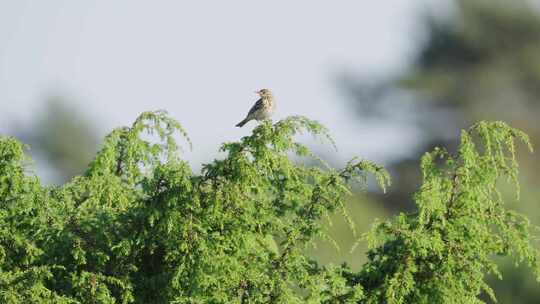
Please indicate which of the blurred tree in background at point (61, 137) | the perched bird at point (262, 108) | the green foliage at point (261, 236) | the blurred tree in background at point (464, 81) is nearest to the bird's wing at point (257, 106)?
the perched bird at point (262, 108)

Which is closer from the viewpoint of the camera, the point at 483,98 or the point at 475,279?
the point at 475,279

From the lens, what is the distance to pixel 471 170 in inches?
201

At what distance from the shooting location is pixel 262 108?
337 inches

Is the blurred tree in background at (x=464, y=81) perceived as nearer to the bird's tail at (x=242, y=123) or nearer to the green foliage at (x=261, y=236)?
the bird's tail at (x=242, y=123)

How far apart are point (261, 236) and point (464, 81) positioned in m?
29.5

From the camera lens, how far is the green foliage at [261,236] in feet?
16.2

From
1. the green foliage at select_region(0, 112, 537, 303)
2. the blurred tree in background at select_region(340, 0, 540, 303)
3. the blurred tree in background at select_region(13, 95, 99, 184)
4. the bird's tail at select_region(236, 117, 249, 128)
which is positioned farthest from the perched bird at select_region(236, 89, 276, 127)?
the blurred tree in background at select_region(13, 95, 99, 184)

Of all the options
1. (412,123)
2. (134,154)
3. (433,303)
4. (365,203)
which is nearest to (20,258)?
(134,154)

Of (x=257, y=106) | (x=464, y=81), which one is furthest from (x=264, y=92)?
(x=464, y=81)

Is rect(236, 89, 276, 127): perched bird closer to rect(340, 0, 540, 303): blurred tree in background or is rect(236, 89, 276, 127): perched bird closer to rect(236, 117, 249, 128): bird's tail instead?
rect(236, 117, 249, 128): bird's tail

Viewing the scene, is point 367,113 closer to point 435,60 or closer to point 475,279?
point 435,60

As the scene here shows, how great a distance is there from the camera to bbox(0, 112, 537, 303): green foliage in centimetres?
493

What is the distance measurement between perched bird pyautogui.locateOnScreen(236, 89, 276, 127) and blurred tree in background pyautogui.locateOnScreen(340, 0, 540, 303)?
21.7 m

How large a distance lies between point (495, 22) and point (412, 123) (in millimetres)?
3469
